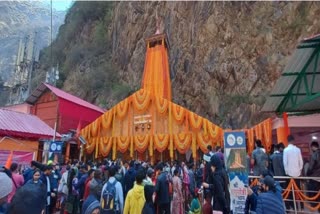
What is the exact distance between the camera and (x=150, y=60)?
22.5m

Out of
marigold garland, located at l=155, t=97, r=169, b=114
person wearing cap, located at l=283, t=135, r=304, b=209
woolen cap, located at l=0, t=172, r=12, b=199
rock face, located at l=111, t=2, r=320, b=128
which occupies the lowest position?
woolen cap, located at l=0, t=172, r=12, b=199

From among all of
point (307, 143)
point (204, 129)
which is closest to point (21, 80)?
point (204, 129)

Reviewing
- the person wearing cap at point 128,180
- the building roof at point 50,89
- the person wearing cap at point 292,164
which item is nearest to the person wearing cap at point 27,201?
the person wearing cap at point 292,164

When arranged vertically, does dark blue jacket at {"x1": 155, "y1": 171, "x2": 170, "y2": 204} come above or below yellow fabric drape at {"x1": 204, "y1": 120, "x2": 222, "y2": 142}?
below

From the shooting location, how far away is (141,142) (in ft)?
55.7

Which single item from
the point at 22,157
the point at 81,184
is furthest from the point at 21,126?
the point at 81,184

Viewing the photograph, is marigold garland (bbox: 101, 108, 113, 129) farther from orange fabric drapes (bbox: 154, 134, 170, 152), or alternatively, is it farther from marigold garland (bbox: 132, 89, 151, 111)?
orange fabric drapes (bbox: 154, 134, 170, 152)

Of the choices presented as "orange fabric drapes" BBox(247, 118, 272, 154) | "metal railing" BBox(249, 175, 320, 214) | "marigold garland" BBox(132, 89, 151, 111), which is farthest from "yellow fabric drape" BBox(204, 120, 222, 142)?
"metal railing" BBox(249, 175, 320, 214)

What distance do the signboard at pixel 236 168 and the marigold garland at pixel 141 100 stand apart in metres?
11.8

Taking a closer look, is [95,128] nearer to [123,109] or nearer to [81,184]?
[123,109]

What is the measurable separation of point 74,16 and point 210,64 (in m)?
26.0

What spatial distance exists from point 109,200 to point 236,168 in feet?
7.77

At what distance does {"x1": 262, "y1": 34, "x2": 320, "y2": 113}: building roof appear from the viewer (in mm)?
6605

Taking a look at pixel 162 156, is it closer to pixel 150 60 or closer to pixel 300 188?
pixel 150 60
